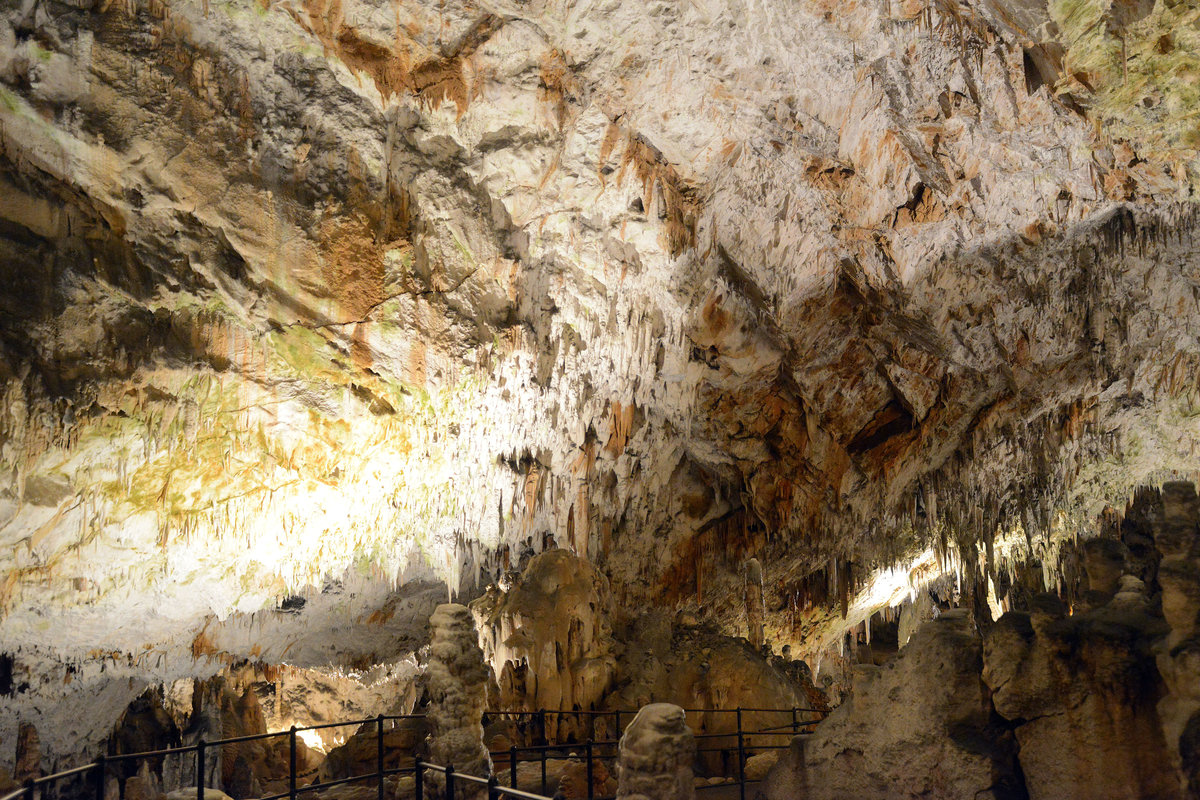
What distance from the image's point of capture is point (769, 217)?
8.73 metres

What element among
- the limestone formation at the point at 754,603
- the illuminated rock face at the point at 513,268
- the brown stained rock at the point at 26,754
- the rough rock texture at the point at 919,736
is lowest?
the brown stained rock at the point at 26,754

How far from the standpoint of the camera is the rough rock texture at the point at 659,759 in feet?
14.8

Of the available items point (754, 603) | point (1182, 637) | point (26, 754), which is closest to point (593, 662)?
point (754, 603)

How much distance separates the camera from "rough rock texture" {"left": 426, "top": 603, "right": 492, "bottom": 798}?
7.57m

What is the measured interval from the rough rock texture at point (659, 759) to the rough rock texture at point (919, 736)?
208 centimetres

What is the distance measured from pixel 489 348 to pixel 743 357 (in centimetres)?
339

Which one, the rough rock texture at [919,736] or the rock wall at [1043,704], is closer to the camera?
the rock wall at [1043,704]

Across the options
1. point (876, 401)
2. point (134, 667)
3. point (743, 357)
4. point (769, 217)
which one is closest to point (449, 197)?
point (769, 217)

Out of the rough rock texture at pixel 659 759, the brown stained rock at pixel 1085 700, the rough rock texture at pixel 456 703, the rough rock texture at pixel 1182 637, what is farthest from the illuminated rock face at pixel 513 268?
the rough rock texture at pixel 659 759

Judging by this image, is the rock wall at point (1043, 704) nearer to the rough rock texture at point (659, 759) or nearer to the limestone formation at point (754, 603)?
the rough rock texture at point (659, 759)

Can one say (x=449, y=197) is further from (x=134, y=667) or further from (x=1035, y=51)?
(x=134, y=667)

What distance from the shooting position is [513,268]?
8.86 metres

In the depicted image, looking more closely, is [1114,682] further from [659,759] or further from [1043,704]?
[659,759]

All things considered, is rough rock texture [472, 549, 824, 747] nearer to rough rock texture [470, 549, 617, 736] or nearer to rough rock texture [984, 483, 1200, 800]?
rough rock texture [470, 549, 617, 736]
